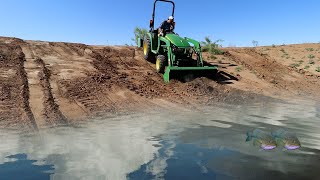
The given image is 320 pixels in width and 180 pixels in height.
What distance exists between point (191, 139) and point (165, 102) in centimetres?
400

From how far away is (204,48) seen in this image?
61.2 ft

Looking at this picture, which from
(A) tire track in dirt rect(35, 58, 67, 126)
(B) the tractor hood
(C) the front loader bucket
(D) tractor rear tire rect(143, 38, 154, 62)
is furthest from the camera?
(D) tractor rear tire rect(143, 38, 154, 62)

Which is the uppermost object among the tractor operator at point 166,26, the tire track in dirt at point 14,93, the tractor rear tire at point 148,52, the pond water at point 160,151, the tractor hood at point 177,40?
the tractor operator at point 166,26

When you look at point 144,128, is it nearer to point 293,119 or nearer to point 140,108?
point 140,108

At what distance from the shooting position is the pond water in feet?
16.4

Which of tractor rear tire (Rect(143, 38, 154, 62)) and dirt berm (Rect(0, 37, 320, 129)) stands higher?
tractor rear tire (Rect(143, 38, 154, 62))

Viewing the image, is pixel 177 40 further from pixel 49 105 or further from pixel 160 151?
pixel 160 151

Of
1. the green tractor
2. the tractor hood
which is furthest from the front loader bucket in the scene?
the tractor hood

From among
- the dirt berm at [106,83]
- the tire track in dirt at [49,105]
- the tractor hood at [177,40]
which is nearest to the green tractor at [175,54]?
the tractor hood at [177,40]

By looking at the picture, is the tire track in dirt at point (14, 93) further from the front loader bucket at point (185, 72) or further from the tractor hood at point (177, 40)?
the tractor hood at point (177, 40)

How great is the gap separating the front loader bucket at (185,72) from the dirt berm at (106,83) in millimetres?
271

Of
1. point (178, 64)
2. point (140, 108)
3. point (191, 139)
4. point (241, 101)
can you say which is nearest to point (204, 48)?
point (178, 64)

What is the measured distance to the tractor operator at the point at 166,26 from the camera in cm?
1419

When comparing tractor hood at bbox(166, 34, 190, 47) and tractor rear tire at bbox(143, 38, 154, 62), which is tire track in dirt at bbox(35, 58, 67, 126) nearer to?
tractor rear tire at bbox(143, 38, 154, 62)
